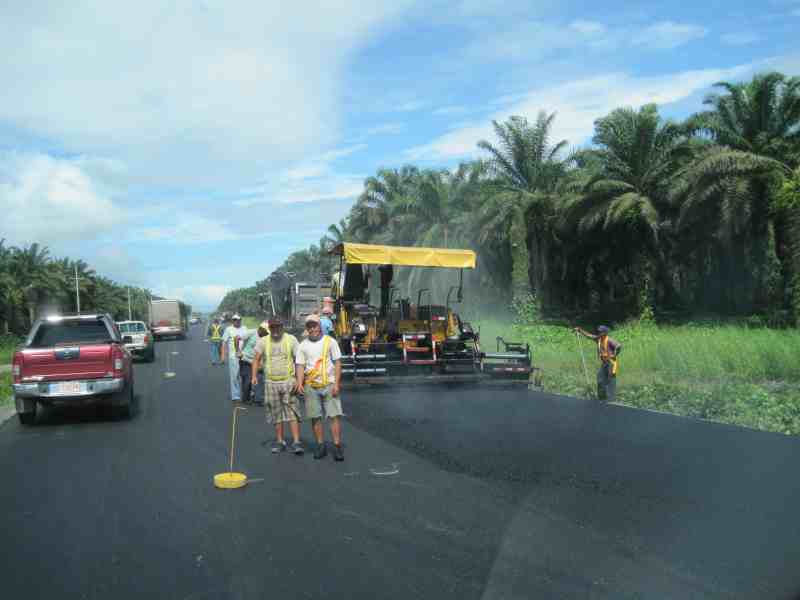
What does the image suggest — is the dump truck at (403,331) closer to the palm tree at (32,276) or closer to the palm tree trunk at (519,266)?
the palm tree trunk at (519,266)

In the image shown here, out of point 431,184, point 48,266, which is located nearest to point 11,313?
point 48,266

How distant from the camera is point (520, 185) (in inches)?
1371

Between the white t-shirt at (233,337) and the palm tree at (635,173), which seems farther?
the palm tree at (635,173)

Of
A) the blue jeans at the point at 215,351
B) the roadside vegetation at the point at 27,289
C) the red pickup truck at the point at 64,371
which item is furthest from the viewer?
the roadside vegetation at the point at 27,289

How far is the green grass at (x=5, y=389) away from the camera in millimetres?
16086

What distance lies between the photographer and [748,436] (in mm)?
9781

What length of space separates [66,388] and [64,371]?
0.27 m

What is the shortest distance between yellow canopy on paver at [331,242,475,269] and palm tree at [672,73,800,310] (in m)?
15.2

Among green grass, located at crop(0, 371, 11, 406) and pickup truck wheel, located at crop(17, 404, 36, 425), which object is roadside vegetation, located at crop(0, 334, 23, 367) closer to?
green grass, located at crop(0, 371, 11, 406)

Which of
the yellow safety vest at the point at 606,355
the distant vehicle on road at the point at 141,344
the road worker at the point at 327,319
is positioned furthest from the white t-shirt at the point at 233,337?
the distant vehicle on road at the point at 141,344

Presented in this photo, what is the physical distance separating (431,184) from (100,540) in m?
33.5

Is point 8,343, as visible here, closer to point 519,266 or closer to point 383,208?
point 383,208

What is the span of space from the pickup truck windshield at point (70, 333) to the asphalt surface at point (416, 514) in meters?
2.00

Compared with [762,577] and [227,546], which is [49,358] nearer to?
[227,546]
